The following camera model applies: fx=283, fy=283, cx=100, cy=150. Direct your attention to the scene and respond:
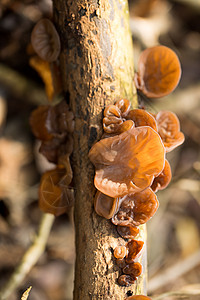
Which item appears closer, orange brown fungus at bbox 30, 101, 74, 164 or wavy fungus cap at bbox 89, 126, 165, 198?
wavy fungus cap at bbox 89, 126, 165, 198

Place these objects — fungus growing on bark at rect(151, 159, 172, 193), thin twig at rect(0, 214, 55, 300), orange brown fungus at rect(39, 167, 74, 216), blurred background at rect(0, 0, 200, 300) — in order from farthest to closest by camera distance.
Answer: blurred background at rect(0, 0, 200, 300)
thin twig at rect(0, 214, 55, 300)
orange brown fungus at rect(39, 167, 74, 216)
fungus growing on bark at rect(151, 159, 172, 193)

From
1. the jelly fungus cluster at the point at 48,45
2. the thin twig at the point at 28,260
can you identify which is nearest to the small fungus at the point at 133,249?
the jelly fungus cluster at the point at 48,45

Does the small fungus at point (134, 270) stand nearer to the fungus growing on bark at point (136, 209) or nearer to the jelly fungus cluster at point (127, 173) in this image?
the jelly fungus cluster at point (127, 173)

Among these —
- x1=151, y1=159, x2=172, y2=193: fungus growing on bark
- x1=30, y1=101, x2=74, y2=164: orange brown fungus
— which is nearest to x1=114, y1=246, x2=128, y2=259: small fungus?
x1=151, y1=159, x2=172, y2=193: fungus growing on bark

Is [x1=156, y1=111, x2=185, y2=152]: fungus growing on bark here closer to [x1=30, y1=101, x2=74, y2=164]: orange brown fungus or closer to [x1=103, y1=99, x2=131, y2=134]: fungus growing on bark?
[x1=103, y1=99, x2=131, y2=134]: fungus growing on bark

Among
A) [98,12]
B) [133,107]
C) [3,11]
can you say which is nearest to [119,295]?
[133,107]
